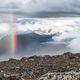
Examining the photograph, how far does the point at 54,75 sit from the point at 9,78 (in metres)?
12.6

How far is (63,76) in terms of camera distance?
86.5m

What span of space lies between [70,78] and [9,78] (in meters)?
16.2

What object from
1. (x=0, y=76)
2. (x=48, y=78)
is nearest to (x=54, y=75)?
(x=48, y=78)

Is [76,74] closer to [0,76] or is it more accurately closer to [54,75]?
[54,75]

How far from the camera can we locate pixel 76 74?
87.6 m

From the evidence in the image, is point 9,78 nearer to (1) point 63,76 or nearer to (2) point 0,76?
(2) point 0,76

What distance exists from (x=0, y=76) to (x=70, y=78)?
49.1ft

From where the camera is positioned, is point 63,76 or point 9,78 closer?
point 63,76

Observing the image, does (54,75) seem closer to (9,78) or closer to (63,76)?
(63,76)

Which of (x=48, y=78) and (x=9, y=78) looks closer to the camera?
(x=48, y=78)

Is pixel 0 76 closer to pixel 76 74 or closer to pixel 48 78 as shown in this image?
pixel 48 78

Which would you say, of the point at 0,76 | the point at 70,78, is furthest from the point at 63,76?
the point at 0,76

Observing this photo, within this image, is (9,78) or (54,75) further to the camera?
(9,78)

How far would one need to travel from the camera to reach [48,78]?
88188mm
